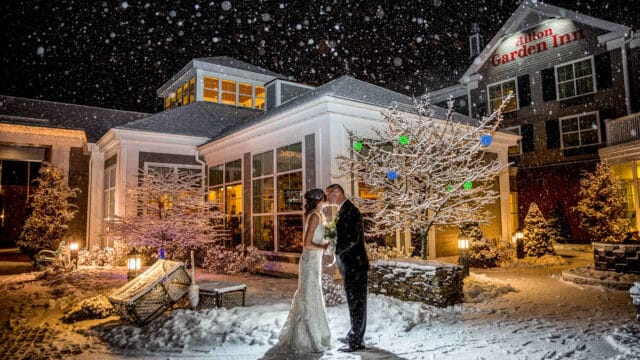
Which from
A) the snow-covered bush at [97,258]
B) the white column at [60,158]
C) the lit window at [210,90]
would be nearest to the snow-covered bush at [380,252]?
the snow-covered bush at [97,258]

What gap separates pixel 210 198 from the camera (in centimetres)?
1533

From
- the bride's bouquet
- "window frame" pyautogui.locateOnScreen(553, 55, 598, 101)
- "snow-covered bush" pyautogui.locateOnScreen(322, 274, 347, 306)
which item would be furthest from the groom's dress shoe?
"window frame" pyautogui.locateOnScreen(553, 55, 598, 101)

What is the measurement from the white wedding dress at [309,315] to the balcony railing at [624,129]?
1644 cm

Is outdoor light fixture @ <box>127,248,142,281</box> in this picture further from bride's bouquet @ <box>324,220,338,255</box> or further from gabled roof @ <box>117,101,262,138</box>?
gabled roof @ <box>117,101,262,138</box>

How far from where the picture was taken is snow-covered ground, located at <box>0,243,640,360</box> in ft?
15.6

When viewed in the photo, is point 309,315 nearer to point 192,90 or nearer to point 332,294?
point 332,294

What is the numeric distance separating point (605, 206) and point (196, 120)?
1636 centimetres

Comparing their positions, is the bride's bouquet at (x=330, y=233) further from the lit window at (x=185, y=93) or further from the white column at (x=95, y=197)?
the lit window at (x=185, y=93)

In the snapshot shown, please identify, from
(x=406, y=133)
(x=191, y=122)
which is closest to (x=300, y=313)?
(x=406, y=133)

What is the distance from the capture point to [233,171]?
14.0m

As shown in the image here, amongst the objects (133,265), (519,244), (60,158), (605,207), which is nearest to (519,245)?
(519,244)

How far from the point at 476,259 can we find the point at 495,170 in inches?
193

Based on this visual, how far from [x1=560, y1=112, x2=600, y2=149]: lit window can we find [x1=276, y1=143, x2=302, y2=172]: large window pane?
1653 cm

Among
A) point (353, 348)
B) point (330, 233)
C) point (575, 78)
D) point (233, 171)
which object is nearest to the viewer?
point (353, 348)
